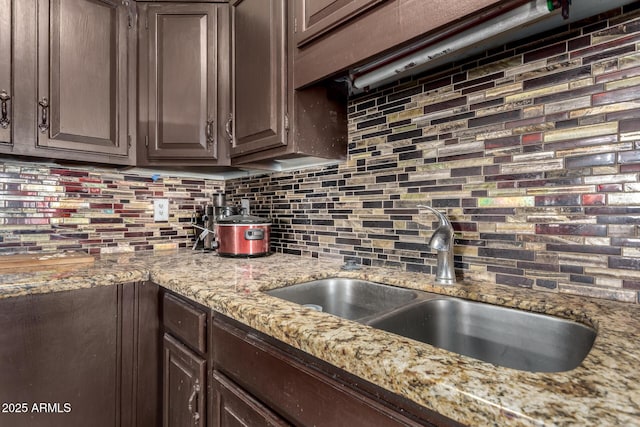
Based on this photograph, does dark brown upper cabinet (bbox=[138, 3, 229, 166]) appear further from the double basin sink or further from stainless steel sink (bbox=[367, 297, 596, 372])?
stainless steel sink (bbox=[367, 297, 596, 372])

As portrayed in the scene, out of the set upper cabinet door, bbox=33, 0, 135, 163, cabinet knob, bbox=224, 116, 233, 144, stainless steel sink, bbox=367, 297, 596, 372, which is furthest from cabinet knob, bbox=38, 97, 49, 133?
stainless steel sink, bbox=367, 297, 596, 372

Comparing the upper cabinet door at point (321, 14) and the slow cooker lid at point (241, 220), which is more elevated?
the upper cabinet door at point (321, 14)

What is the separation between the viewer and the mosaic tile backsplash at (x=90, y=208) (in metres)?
1.49

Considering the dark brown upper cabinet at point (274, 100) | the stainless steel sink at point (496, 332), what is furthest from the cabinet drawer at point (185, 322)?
the dark brown upper cabinet at point (274, 100)

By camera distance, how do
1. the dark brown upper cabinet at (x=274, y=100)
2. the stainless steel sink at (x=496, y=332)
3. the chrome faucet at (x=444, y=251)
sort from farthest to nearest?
1. the dark brown upper cabinet at (x=274, y=100)
2. the chrome faucet at (x=444, y=251)
3. the stainless steel sink at (x=496, y=332)

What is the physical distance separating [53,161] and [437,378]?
6.06ft

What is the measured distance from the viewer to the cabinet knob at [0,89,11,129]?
126cm

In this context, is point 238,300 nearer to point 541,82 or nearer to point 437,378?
point 437,378

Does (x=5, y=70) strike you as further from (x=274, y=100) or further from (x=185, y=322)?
(x=185, y=322)

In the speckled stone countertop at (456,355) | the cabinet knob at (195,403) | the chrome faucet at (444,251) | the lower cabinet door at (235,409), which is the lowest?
the cabinet knob at (195,403)

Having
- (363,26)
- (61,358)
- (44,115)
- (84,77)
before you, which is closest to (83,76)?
(84,77)

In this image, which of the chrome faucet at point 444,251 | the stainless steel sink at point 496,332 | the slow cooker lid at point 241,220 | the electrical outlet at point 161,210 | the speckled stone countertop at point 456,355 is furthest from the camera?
the electrical outlet at point 161,210

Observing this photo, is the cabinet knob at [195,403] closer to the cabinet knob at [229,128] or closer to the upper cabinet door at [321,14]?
the cabinet knob at [229,128]

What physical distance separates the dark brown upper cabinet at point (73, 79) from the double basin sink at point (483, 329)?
1.18 metres
